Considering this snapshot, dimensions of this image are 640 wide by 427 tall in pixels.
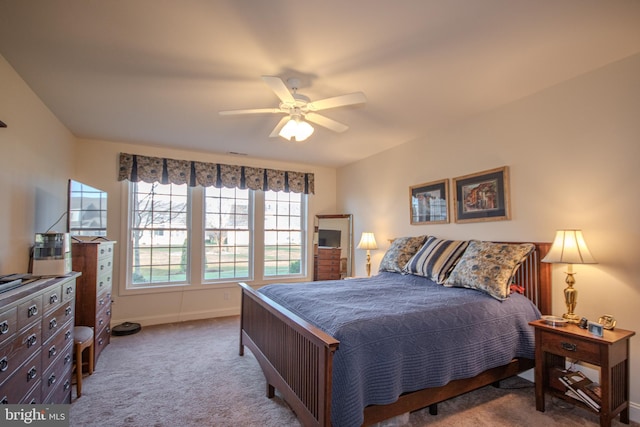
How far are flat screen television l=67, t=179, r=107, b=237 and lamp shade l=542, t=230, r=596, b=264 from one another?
167 inches

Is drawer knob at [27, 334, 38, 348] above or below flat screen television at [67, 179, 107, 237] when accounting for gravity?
below

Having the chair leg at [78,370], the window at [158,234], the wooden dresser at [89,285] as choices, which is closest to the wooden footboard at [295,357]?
the chair leg at [78,370]

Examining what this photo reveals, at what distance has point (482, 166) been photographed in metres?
3.30

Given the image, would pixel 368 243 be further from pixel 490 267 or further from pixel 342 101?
pixel 342 101

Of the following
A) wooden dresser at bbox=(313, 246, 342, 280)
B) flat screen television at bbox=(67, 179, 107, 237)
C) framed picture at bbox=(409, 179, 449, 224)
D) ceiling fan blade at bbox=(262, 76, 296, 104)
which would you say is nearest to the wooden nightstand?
framed picture at bbox=(409, 179, 449, 224)

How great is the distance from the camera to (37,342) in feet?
5.80

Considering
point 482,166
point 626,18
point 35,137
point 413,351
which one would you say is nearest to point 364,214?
point 482,166

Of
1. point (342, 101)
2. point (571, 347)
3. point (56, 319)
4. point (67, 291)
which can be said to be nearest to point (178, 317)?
point (67, 291)

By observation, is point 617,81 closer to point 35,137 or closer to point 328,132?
point 328,132

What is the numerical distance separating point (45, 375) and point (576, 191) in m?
3.91

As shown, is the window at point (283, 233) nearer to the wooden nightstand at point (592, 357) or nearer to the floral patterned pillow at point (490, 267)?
the floral patterned pillow at point (490, 267)

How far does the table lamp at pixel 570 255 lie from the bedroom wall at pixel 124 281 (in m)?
4.14

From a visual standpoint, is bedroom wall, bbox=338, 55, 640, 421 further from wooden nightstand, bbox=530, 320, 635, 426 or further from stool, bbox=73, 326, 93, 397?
stool, bbox=73, 326, 93, 397

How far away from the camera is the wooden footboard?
5.46 ft
